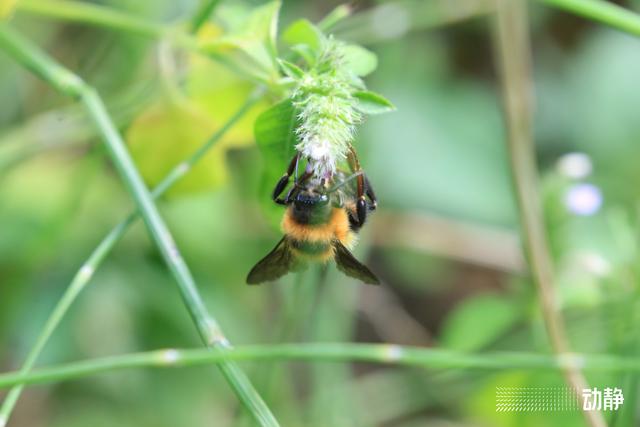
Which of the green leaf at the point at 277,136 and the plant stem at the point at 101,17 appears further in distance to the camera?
the plant stem at the point at 101,17

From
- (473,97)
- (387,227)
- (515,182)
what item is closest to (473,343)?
(515,182)

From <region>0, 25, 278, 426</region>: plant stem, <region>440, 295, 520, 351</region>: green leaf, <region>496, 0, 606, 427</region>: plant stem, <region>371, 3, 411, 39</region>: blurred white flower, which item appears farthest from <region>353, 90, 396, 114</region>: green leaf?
<region>371, 3, 411, 39</region>: blurred white flower

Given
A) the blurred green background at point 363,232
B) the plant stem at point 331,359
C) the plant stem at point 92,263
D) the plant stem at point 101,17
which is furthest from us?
the blurred green background at point 363,232

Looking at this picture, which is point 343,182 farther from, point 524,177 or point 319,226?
point 524,177

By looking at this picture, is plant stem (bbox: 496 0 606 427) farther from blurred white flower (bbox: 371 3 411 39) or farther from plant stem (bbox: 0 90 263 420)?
plant stem (bbox: 0 90 263 420)

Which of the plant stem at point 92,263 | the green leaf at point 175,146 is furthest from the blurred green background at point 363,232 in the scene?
the plant stem at point 92,263

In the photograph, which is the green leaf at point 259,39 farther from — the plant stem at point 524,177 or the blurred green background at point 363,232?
the plant stem at point 524,177

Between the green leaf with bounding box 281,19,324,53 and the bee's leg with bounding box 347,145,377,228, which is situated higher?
the green leaf with bounding box 281,19,324,53
